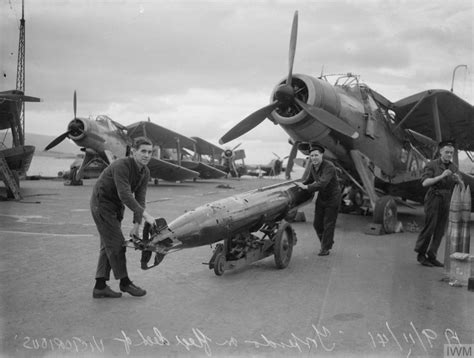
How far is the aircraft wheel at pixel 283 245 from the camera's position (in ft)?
20.9

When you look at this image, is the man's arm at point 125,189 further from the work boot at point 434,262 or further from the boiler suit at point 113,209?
the work boot at point 434,262

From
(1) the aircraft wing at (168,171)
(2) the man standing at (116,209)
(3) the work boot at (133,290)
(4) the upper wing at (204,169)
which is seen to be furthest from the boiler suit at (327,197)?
(4) the upper wing at (204,169)

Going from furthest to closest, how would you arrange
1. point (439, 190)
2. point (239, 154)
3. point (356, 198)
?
A: point (239, 154) → point (356, 198) → point (439, 190)

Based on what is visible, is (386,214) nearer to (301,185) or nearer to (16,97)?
(301,185)

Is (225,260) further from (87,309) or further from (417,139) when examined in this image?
(417,139)

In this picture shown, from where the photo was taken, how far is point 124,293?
510 centimetres

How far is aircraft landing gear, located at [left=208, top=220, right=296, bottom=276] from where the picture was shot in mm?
5898

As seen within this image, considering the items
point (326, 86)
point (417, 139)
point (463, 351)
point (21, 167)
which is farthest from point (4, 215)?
point (417, 139)

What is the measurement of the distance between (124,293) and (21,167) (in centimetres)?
1488

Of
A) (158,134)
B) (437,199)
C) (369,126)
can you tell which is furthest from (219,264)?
(158,134)

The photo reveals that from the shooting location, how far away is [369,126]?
10711 mm

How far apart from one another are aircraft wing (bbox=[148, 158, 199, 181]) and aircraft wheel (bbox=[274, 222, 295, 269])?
17.0 m

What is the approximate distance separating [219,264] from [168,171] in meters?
19.3

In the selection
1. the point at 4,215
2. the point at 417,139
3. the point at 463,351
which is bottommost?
→ the point at 4,215
